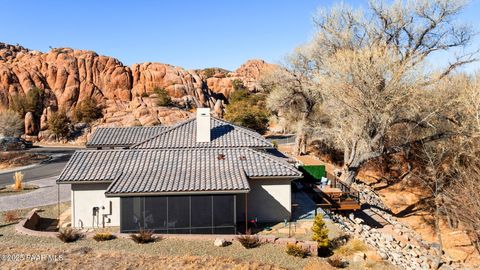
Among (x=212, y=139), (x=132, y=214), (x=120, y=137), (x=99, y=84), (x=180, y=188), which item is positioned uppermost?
(x=99, y=84)

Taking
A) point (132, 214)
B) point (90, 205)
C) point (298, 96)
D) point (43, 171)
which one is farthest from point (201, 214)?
point (298, 96)

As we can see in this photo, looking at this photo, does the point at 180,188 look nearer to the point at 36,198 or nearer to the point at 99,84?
the point at 36,198

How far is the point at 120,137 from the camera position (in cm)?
2845

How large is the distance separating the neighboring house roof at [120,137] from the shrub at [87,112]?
1665 inches

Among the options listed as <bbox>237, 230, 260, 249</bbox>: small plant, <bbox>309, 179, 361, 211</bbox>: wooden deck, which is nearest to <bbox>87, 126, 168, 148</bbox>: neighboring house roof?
<bbox>309, 179, 361, 211</bbox>: wooden deck

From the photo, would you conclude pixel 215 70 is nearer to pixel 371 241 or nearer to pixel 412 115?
pixel 412 115

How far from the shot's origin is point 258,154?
2086 centimetres

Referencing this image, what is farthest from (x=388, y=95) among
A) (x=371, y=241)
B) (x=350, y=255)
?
(x=350, y=255)

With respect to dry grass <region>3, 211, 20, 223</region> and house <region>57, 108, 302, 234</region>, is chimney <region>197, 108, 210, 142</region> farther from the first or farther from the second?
dry grass <region>3, 211, 20, 223</region>

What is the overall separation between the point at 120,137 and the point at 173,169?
11.6 metres

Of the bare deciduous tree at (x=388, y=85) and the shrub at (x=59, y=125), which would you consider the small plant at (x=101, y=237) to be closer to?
the bare deciduous tree at (x=388, y=85)

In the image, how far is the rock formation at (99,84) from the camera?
229ft

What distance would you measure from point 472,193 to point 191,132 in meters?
17.6

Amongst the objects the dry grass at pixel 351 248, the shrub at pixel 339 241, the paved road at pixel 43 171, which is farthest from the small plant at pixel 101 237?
the paved road at pixel 43 171
